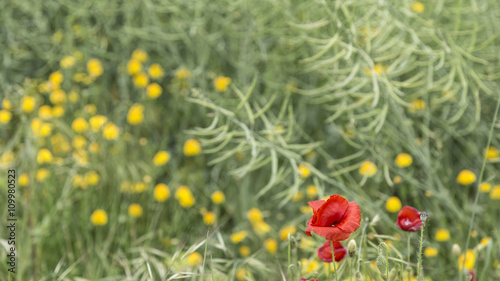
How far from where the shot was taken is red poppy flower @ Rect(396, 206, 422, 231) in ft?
3.66

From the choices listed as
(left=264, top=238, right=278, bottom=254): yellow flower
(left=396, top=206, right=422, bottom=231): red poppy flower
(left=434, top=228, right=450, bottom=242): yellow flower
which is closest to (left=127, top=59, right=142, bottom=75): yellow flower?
(left=264, top=238, right=278, bottom=254): yellow flower

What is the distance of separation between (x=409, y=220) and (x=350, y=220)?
233 millimetres

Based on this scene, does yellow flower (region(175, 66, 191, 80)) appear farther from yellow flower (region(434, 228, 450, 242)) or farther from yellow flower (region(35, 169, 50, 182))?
yellow flower (region(434, 228, 450, 242))

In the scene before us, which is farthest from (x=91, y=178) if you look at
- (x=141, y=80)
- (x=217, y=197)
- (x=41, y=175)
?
(x=141, y=80)

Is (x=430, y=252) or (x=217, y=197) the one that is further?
(x=217, y=197)

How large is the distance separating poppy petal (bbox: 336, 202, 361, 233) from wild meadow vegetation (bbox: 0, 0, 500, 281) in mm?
521

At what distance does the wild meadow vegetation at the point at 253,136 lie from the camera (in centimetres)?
173

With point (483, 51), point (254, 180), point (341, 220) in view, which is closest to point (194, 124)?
point (254, 180)

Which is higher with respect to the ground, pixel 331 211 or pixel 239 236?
pixel 331 211

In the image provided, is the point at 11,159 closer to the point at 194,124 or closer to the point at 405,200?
the point at 194,124

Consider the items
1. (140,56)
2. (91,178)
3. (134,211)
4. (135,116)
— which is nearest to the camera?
(134,211)

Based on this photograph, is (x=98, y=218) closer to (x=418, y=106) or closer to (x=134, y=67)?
(x=134, y=67)

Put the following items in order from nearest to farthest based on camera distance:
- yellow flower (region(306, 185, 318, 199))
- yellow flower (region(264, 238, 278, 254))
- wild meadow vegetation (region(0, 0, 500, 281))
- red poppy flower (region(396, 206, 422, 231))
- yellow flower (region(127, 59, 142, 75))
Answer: red poppy flower (region(396, 206, 422, 231)), wild meadow vegetation (region(0, 0, 500, 281)), yellow flower (region(306, 185, 318, 199)), yellow flower (region(264, 238, 278, 254)), yellow flower (region(127, 59, 142, 75))

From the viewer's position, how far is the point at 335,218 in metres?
0.97
